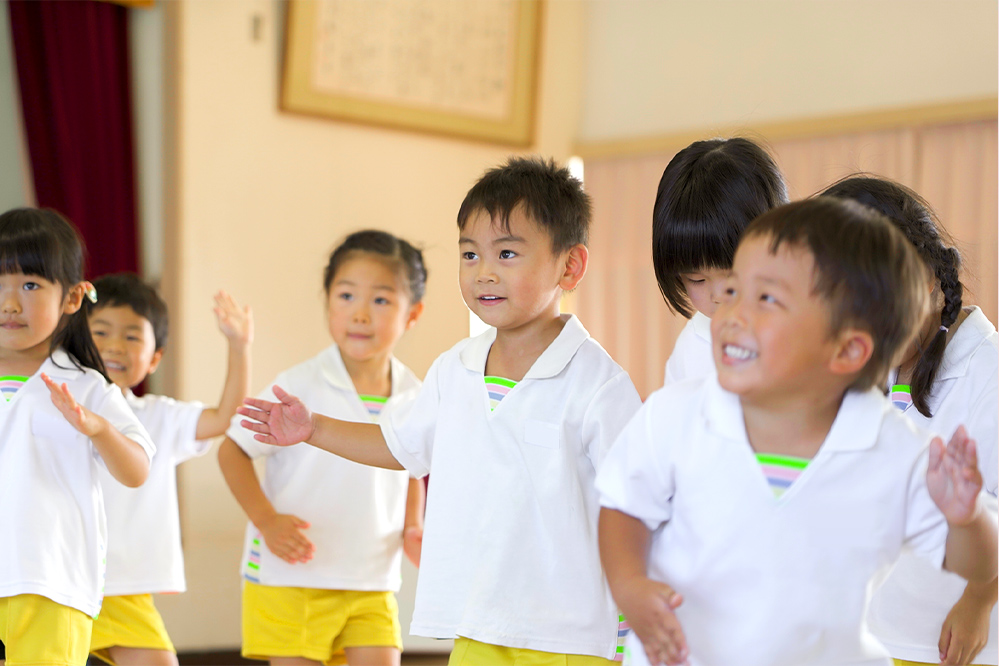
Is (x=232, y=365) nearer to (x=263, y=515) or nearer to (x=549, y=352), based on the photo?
(x=263, y=515)

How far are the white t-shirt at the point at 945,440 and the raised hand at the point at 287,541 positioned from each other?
1.34m

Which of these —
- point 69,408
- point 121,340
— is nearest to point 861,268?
point 69,408

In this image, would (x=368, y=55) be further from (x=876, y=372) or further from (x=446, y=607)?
(x=876, y=372)

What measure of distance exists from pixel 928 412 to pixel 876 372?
465mm

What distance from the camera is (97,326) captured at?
8.95ft

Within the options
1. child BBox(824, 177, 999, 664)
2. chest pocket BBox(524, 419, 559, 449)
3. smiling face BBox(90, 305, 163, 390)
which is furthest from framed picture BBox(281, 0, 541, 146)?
child BBox(824, 177, 999, 664)

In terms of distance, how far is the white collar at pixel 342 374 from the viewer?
2.63 m

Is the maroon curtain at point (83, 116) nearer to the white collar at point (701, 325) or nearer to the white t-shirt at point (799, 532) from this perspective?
the white collar at point (701, 325)

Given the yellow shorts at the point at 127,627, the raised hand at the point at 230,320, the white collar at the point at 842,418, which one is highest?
the white collar at the point at 842,418

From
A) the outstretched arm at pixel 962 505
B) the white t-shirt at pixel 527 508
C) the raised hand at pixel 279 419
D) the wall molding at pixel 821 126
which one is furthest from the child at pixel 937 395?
the wall molding at pixel 821 126

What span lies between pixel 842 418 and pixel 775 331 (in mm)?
155

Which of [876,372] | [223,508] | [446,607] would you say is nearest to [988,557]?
[876,372]

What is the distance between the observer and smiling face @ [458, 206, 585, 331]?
1.78 m

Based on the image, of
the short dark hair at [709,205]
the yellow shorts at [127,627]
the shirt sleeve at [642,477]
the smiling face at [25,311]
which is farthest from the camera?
the yellow shorts at [127,627]
